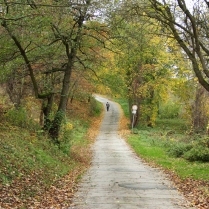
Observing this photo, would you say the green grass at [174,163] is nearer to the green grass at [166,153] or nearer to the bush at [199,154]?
the green grass at [166,153]

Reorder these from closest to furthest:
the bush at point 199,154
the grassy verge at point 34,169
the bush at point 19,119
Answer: the grassy verge at point 34,169 < the bush at point 199,154 < the bush at point 19,119

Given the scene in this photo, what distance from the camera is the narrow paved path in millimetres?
9938

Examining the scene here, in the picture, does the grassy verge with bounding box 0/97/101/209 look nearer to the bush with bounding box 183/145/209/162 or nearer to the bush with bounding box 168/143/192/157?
the bush with bounding box 183/145/209/162

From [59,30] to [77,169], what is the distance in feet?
22.6

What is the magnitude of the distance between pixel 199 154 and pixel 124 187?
8553 millimetres

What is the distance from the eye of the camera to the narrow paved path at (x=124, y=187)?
994cm

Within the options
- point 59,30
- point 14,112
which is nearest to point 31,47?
point 59,30

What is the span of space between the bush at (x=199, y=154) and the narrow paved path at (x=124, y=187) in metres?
2.75

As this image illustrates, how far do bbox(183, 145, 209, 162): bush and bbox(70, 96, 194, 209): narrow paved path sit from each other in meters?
2.75

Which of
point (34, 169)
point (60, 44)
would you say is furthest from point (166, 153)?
point (34, 169)

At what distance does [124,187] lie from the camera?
12469mm

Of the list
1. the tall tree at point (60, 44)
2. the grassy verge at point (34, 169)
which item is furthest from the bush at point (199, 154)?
the tall tree at point (60, 44)

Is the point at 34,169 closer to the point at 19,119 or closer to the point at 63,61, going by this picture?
the point at 19,119

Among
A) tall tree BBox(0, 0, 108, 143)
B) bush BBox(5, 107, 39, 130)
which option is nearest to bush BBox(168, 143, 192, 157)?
tall tree BBox(0, 0, 108, 143)
